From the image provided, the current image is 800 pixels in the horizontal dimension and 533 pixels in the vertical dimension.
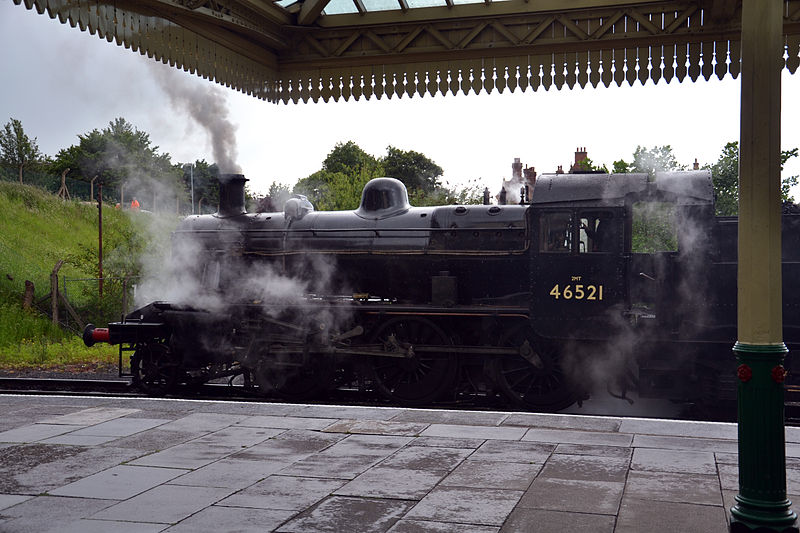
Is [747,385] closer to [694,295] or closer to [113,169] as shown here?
[694,295]

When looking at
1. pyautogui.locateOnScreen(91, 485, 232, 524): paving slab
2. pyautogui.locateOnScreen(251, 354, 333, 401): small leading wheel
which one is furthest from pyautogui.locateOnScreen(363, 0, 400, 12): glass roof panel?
pyautogui.locateOnScreen(251, 354, 333, 401): small leading wheel

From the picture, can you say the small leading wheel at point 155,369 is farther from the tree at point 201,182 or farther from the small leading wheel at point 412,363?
the tree at point 201,182

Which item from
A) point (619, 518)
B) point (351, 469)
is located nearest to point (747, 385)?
point (619, 518)

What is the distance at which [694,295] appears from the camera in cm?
870

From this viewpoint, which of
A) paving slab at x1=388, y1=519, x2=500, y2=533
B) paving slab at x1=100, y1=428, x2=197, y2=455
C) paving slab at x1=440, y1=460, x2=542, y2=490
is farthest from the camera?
paving slab at x1=100, y1=428, x2=197, y2=455

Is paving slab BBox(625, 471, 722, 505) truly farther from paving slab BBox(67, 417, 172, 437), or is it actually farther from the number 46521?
paving slab BBox(67, 417, 172, 437)

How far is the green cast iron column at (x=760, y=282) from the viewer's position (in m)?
3.75

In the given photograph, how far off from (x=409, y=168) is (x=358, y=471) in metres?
38.6

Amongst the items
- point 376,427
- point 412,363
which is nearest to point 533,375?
point 412,363

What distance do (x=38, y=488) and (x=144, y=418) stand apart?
2452 millimetres

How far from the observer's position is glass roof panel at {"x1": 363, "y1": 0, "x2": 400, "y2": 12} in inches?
279

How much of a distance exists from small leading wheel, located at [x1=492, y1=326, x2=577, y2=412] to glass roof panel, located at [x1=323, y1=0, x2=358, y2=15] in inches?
170

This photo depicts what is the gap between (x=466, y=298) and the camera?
9961 millimetres

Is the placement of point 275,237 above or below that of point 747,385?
above
